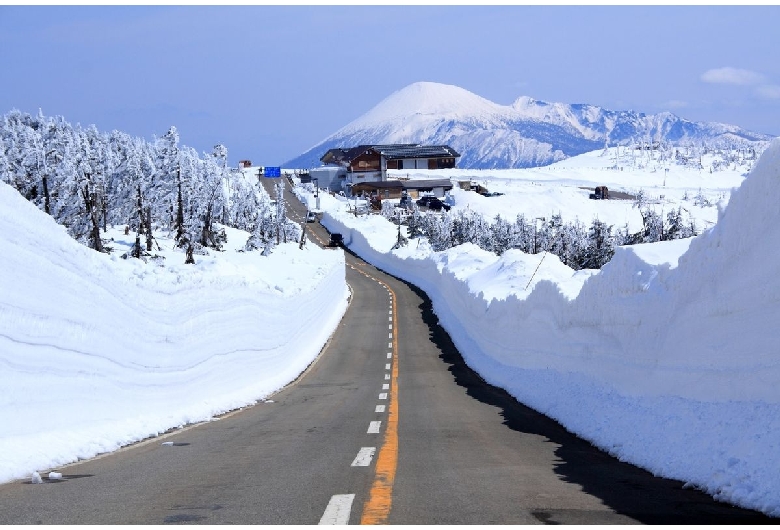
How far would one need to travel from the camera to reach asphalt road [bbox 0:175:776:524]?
644 centimetres

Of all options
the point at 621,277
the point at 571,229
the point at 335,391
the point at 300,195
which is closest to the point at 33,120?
the point at 300,195

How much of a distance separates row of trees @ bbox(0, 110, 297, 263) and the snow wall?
192ft

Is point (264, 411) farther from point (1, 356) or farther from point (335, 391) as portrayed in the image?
point (1, 356)

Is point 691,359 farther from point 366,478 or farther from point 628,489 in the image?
point 366,478

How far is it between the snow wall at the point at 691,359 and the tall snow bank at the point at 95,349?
6.73 meters

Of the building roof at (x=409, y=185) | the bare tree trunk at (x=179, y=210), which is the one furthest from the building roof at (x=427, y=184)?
the bare tree trunk at (x=179, y=210)

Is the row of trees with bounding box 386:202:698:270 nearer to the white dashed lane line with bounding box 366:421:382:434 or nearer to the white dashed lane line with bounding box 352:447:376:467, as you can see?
the white dashed lane line with bounding box 366:421:382:434

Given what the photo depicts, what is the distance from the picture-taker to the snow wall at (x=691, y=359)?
8047mm

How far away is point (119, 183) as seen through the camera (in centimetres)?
9450

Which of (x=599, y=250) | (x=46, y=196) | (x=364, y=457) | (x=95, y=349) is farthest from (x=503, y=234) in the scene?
(x=364, y=457)

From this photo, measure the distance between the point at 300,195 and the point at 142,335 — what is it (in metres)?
166

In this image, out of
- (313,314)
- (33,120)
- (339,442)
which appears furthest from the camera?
(33,120)

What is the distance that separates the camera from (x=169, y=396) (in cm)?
1510

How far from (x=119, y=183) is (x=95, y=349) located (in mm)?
86989
